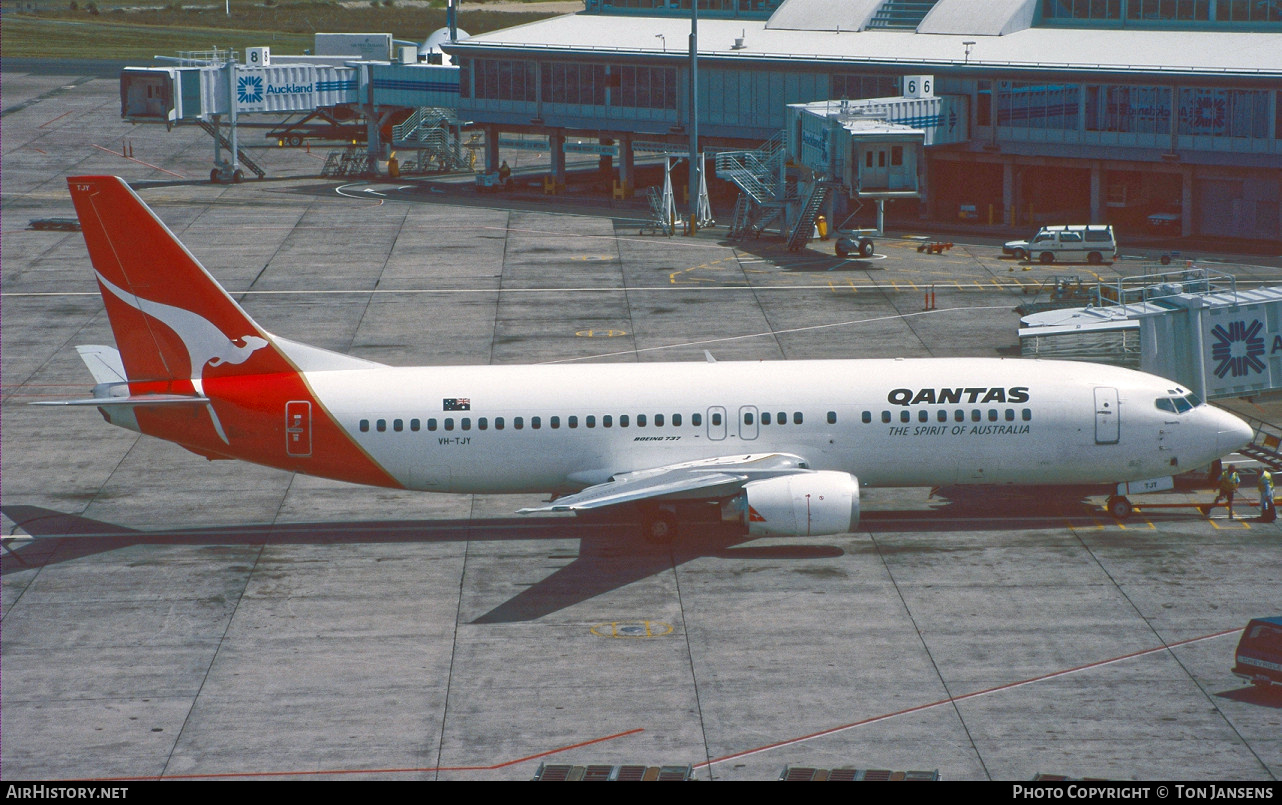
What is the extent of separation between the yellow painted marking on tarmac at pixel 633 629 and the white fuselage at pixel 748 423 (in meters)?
6.75

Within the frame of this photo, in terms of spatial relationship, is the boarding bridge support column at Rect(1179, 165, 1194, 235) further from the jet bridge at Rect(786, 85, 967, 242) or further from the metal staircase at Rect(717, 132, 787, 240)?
the metal staircase at Rect(717, 132, 787, 240)

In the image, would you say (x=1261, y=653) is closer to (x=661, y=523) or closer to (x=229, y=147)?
(x=661, y=523)

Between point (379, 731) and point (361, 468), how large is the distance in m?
13.0

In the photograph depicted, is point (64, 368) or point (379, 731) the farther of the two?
point (64, 368)

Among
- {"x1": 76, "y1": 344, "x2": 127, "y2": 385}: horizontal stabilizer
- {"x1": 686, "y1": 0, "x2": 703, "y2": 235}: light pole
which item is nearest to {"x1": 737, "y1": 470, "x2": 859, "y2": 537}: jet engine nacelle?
{"x1": 76, "y1": 344, "x2": 127, "y2": 385}: horizontal stabilizer

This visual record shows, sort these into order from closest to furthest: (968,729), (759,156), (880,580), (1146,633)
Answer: (968,729)
(1146,633)
(880,580)
(759,156)

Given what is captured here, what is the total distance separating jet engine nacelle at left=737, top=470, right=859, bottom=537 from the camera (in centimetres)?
3916

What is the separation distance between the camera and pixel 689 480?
130 feet

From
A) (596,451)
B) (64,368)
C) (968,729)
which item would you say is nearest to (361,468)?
(596,451)

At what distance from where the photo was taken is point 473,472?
4197 centimetres

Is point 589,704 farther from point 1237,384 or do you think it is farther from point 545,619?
point 1237,384

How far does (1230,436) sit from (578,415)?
18.6 metres

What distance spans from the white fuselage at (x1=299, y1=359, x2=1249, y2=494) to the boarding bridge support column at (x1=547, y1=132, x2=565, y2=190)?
2799 inches

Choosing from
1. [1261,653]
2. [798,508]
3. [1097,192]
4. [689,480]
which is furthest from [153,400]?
[1097,192]
